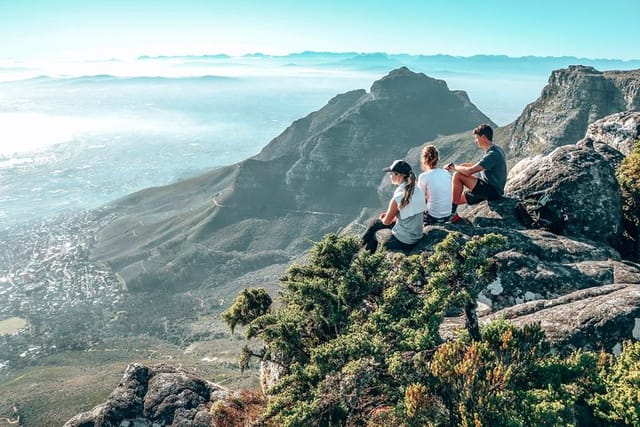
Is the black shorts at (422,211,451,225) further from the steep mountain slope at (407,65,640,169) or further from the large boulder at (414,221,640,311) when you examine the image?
the steep mountain slope at (407,65,640,169)

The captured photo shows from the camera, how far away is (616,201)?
19719 mm

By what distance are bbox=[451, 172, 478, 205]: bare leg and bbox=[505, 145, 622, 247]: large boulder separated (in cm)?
282

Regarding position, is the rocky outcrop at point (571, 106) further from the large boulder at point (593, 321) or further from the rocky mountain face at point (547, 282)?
the large boulder at point (593, 321)

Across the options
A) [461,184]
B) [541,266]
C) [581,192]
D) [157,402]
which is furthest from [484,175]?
[157,402]

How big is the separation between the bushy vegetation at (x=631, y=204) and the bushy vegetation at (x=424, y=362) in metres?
13.2

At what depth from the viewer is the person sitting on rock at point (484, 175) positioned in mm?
18766

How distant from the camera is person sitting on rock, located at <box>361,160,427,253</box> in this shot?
1531cm

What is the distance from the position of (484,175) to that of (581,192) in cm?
446

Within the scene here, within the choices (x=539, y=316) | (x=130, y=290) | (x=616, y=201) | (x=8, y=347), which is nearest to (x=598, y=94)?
(x=616, y=201)

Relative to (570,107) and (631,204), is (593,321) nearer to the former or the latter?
(631,204)

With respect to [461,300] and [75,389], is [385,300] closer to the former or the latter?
[461,300]

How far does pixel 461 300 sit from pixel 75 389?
99.0 metres

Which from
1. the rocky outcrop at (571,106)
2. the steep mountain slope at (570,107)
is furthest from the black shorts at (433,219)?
the rocky outcrop at (571,106)

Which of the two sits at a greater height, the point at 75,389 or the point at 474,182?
the point at 474,182
